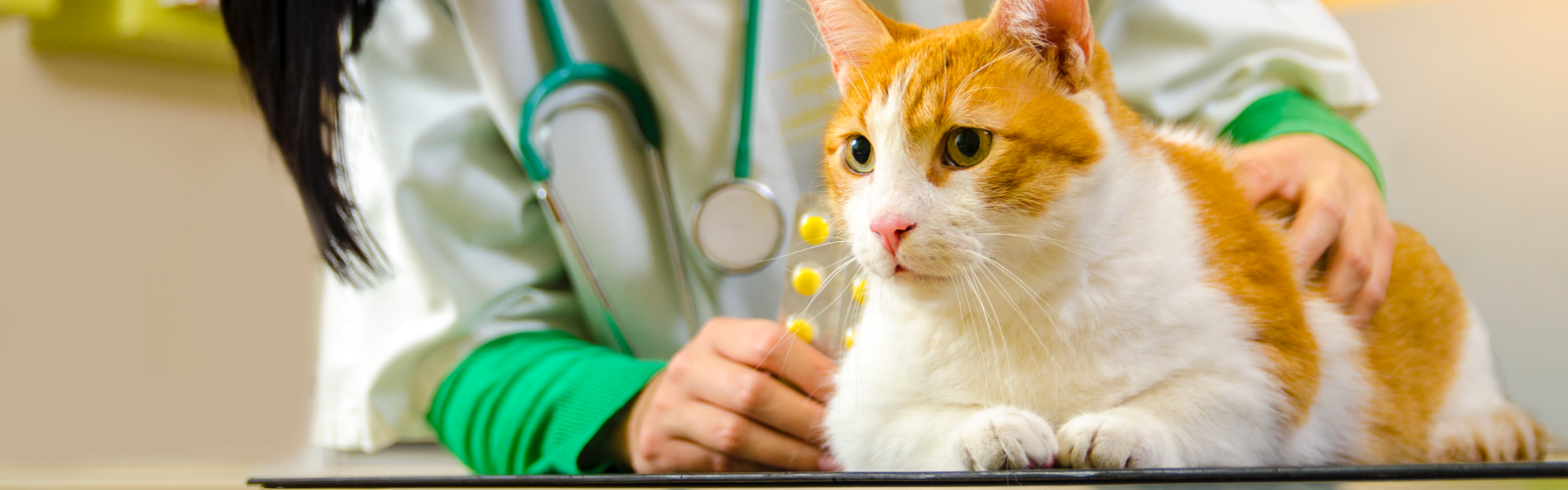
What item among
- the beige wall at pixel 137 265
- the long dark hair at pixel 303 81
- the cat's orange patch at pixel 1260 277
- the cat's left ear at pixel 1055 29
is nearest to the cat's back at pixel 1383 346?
the cat's orange patch at pixel 1260 277

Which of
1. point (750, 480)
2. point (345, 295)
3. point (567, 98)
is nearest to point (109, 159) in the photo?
point (345, 295)

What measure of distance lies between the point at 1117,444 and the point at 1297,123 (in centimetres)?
27

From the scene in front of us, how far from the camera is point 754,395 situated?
20.9 inches

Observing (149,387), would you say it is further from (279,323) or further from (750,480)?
(750,480)

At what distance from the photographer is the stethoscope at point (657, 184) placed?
585 millimetres

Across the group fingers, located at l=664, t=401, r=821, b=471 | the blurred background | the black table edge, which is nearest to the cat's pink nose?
the black table edge

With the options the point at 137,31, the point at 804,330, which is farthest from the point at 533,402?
the point at 137,31

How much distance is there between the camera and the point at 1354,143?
0.44m

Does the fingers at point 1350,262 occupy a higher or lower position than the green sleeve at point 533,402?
higher

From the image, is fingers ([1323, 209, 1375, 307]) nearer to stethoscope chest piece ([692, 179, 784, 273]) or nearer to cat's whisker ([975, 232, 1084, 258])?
cat's whisker ([975, 232, 1084, 258])

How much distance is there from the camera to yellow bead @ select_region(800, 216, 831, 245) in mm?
468

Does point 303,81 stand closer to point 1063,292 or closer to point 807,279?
point 807,279

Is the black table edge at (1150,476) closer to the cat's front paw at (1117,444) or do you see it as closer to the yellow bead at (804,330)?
the cat's front paw at (1117,444)

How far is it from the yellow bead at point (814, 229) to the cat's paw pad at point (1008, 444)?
173 mm
